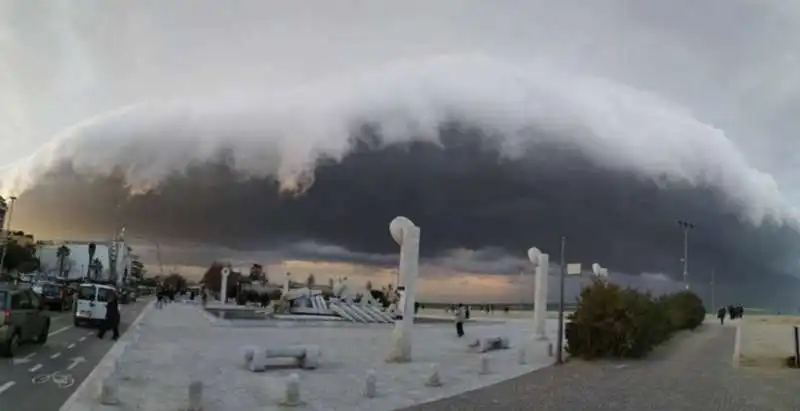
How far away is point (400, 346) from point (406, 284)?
183 centimetres

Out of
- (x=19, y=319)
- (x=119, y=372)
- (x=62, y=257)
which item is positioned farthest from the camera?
(x=62, y=257)

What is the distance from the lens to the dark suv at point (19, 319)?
1739cm

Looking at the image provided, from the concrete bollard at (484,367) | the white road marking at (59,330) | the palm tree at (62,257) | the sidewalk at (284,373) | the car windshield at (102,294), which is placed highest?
the palm tree at (62,257)

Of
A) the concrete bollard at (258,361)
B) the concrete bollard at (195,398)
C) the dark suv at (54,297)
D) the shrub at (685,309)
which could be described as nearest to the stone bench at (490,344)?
the concrete bollard at (258,361)

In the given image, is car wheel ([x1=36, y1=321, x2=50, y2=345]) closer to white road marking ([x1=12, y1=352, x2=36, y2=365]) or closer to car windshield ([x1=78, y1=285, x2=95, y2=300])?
white road marking ([x1=12, y1=352, x2=36, y2=365])

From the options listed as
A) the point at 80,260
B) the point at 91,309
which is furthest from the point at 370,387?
the point at 80,260

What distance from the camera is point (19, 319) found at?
18.4 m

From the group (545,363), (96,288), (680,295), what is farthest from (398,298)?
(680,295)

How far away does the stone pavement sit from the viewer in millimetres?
12453

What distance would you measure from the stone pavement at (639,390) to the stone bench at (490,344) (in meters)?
5.13

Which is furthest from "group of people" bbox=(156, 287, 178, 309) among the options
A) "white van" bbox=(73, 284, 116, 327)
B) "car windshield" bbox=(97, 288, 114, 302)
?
"white van" bbox=(73, 284, 116, 327)

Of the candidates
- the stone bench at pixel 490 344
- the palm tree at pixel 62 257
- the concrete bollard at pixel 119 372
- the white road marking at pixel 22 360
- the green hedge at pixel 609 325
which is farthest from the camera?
the palm tree at pixel 62 257

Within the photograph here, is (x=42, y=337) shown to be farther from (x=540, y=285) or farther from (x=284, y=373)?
(x=540, y=285)

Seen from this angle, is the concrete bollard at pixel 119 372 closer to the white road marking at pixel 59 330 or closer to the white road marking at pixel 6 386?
the white road marking at pixel 6 386
